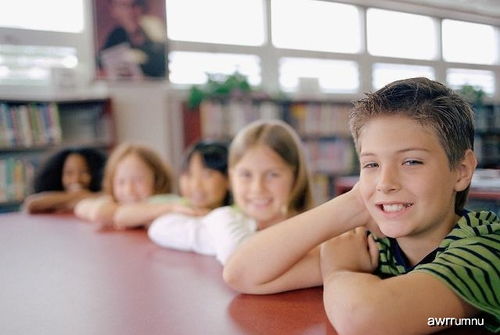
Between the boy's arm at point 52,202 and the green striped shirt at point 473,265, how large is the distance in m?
1.63

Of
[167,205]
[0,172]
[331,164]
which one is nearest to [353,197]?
[167,205]

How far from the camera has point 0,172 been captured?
2.86 meters

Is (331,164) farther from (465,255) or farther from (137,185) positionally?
(465,255)

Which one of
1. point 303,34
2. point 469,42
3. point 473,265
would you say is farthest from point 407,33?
point 303,34

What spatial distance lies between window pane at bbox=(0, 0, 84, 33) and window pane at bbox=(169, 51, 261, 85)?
0.78 m

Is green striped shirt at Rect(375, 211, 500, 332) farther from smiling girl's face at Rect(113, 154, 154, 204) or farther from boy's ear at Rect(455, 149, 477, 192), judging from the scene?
smiling girl's face at Rect(113, 154, 154, 204)

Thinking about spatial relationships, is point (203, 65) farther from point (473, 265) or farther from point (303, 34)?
point (473, 265)

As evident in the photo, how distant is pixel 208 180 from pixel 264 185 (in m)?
0.34

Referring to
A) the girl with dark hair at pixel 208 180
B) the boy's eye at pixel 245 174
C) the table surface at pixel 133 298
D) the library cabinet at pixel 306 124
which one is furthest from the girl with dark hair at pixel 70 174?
the library cabinet at pixel 306 124

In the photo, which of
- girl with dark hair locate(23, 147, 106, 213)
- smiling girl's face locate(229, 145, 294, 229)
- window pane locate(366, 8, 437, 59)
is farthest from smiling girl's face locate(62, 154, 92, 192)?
window pane locate(366, 8, 437, 59)

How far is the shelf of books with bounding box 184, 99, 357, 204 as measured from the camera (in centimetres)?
365

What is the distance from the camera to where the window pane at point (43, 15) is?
3.11m

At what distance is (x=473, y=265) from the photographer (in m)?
0.53

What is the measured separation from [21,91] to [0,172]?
0.68 meters
